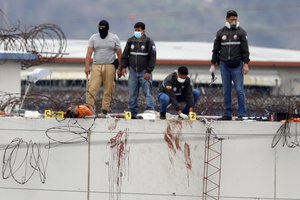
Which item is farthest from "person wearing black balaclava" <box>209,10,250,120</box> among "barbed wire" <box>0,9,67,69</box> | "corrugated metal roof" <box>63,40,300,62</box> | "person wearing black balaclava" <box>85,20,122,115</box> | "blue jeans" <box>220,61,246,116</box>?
"corrugated metal roof" <box>63,40,300,62</box>

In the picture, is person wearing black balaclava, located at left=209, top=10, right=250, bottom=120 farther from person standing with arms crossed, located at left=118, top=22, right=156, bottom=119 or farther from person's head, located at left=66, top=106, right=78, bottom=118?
person's head, located at left=66, top=106, right=78, bottom=118

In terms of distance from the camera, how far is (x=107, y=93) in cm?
2562

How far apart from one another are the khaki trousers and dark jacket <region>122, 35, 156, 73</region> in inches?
18.0

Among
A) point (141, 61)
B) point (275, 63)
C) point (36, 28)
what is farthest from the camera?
point (275, 63)

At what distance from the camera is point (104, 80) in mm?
25797

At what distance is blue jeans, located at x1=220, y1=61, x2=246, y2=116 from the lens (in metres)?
24.6

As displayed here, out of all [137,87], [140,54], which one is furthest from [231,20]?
[137,87]

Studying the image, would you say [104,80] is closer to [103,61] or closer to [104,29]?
[103,61]

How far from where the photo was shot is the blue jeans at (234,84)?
24.6 m

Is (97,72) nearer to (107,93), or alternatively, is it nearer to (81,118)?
(107,93)

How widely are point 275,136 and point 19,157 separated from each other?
416 centimetres

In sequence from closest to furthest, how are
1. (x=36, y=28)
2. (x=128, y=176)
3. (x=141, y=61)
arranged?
1. (x=128, y=176)
2. (x=141, y=61)
3. (x=36, y=28)

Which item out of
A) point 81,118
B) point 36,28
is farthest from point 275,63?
point 81,118

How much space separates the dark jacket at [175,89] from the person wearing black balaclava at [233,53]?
486 millimetres
